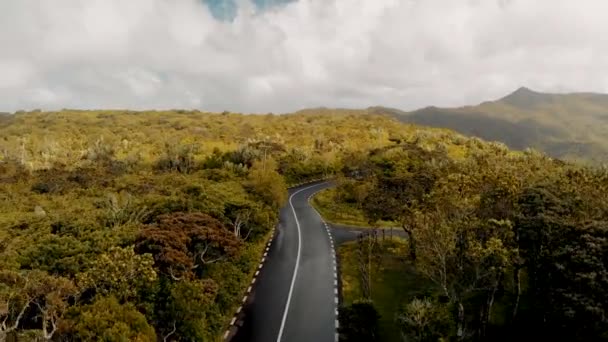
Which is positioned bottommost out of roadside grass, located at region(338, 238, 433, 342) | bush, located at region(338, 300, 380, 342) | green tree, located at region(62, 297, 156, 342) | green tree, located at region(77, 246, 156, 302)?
roadside grass, located at region(338, 238, 433, 342)

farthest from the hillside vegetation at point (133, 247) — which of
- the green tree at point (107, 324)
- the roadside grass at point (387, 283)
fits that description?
the roadside grass at point (387, 283)

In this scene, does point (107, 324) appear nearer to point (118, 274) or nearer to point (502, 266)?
point (118, 274)

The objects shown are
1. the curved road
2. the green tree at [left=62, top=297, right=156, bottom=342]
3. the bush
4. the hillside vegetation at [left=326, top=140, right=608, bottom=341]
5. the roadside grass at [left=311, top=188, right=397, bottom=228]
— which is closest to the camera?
the green tree at [left=62, top=297, right=156, bottom=342]

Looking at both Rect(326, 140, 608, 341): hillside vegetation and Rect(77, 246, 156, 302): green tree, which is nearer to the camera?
Rect(326, 140, 608, 341): hillside vegetation

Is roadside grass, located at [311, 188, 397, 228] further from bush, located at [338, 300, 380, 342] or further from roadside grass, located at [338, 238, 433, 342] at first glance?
bush, located at [338, 300, 380, 342]

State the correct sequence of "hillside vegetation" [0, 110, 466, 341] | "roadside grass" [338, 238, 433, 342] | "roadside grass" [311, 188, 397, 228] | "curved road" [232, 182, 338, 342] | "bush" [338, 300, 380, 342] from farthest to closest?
"roadside grass" [311, 188, 397, 228], "roadside grass" [338, 238, 433, 342], "curved road" [232, 182, 338, 342], "bush" [338, 300, 380, 342], "hillside vegetation" [0, 110, 466, 341]

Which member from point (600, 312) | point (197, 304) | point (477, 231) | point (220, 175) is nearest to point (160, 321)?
point (197, 304)

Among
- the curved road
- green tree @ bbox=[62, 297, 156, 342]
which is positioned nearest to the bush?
the curved road
